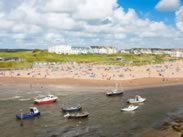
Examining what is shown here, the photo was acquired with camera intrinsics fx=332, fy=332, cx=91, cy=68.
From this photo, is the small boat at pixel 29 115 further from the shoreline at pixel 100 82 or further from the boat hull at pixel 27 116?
the shoreline at pixel 100 82

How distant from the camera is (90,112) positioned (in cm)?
6103

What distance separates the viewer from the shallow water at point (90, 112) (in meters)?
48.4

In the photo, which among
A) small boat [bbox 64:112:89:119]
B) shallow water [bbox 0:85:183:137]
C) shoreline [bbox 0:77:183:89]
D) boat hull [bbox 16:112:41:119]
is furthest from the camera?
shoreline [bbox 0:77:183:89]

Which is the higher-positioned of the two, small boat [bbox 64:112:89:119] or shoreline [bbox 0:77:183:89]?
shoreline [bbox 0:77:183:89]

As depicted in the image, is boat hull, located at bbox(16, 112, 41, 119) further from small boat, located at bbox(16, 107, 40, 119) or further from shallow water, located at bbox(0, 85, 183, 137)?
shallow water, located at bbox(0, 85, 183, 137)

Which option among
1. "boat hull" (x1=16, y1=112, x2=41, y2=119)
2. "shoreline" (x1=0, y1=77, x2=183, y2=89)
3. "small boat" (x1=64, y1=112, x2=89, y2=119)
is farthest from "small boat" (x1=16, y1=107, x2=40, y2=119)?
"shoreline" (x1=0, y1=77, x2=183, y2=89)

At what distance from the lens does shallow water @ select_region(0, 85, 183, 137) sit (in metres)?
48.4

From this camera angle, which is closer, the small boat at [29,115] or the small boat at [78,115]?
the small boat at [29,115]

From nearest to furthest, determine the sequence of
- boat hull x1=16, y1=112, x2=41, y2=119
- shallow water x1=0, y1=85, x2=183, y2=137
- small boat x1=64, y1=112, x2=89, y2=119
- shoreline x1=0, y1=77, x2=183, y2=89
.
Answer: shallow water x1=0, y1=85, x2=183, y2=137 < boat hull x1=16, y1=112, x2=41, y2=119 < small boat x1=64, y1=112, x2=89, y2=119 < shoreline x1=0, y1=77, x2=183, y2=89

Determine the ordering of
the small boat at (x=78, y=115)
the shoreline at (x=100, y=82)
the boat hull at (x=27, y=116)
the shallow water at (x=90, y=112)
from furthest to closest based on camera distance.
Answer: the shoreline at (x=100, y=82) → the small boat at (x=78, y=115) → the boat hull at (x=27, y=116) → the shallow water at (x=90, y=112)

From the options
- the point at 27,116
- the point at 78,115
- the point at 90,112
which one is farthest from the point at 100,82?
the point at 27,116

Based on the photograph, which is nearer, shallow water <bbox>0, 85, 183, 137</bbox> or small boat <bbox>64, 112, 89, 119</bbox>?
shallow water <bbox>0, 85, 183, 137</bbox>

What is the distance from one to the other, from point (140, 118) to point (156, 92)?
30.5 m

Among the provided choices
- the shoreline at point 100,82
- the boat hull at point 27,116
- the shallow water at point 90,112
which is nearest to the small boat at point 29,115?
the boat hull at point 27,116
